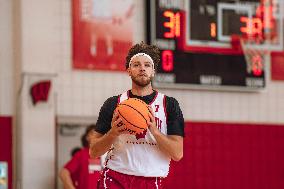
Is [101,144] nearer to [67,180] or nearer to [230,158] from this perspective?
[67,180]

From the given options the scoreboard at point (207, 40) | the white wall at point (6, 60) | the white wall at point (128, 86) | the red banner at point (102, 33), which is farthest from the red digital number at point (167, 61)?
the white wall at point (6, 60)

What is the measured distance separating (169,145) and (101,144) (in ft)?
1.41

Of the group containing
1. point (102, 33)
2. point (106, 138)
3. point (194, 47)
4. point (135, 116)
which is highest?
point (102, 33)

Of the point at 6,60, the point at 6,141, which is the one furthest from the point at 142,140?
the point at 6,60

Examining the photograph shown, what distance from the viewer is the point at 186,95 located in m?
10.6

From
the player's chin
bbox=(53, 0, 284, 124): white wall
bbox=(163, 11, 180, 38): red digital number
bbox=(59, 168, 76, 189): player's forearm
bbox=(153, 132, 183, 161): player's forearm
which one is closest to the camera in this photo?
bbox=(153, 132, 183, 161): player's forearm

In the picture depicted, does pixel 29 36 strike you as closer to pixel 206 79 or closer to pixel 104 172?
pixel 206 79

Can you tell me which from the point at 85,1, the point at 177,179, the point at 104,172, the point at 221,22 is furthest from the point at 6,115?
the point at 104,172

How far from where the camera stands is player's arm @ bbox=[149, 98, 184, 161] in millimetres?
4520

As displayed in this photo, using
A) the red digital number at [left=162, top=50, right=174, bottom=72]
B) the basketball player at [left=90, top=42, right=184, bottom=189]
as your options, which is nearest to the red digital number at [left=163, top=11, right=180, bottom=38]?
the red digital number at [left=162, top=50, right=174, bottom=72]

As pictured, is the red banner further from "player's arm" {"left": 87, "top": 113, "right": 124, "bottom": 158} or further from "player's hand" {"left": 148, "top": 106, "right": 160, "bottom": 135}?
"player's hand" {"left": 148, "top": 106, "right": 160, "bottom": 135}

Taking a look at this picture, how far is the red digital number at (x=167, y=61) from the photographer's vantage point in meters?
9.98

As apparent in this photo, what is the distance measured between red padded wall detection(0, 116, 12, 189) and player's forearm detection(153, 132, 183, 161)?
5308 mm

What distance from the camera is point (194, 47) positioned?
1020 cm
